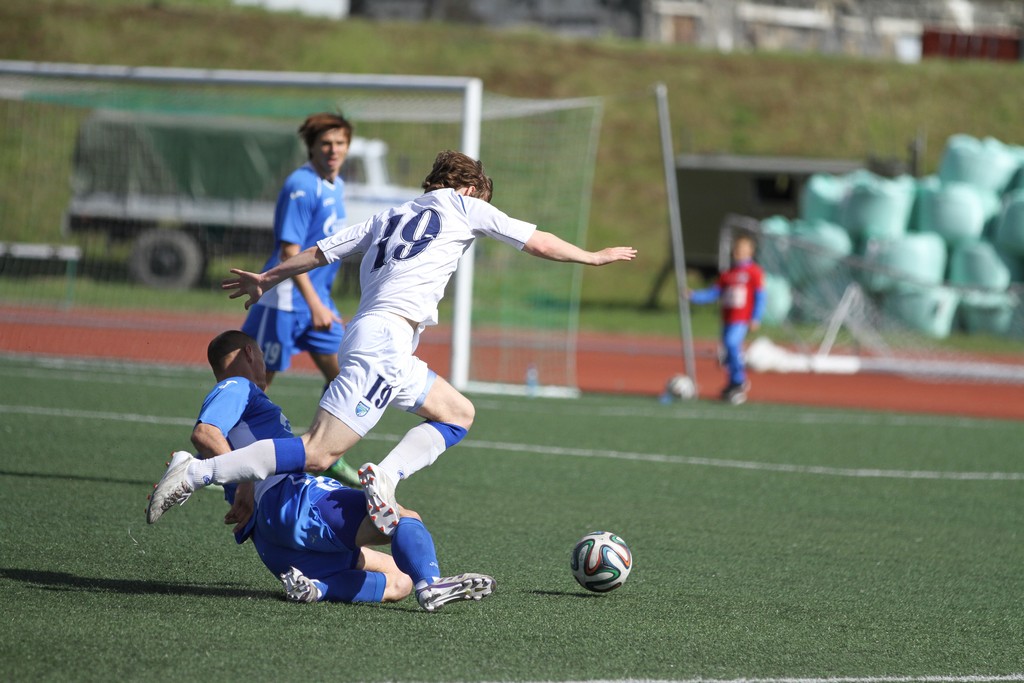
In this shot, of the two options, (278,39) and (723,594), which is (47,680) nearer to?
(723,594)

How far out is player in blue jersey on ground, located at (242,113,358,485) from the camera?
722 centimetres

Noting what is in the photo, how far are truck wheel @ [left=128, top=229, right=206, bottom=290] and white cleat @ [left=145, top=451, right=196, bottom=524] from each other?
10.6 m

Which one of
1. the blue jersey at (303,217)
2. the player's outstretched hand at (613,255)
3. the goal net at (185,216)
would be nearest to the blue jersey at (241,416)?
the player's outstretched hand at (613,255)

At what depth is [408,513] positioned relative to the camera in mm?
4598

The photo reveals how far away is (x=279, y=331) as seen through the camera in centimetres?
755

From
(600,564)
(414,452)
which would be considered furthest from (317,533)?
(600,564)

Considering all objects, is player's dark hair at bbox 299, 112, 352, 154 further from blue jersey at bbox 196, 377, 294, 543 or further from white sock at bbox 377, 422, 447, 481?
white sock at bbox 377, 422, 447, 481

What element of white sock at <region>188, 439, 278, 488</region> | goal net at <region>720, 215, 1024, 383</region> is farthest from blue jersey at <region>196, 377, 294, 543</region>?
goal net at <region>720, 215, 1024, 383</region>

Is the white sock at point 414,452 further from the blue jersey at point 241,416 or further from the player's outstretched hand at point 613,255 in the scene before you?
the player's outstretched hand at point 613,255

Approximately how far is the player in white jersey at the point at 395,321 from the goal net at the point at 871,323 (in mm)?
12839

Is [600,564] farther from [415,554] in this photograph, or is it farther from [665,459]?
[665,459]

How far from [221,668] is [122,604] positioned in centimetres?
90

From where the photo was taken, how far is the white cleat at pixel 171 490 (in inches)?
173

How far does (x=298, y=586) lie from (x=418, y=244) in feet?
4.36
